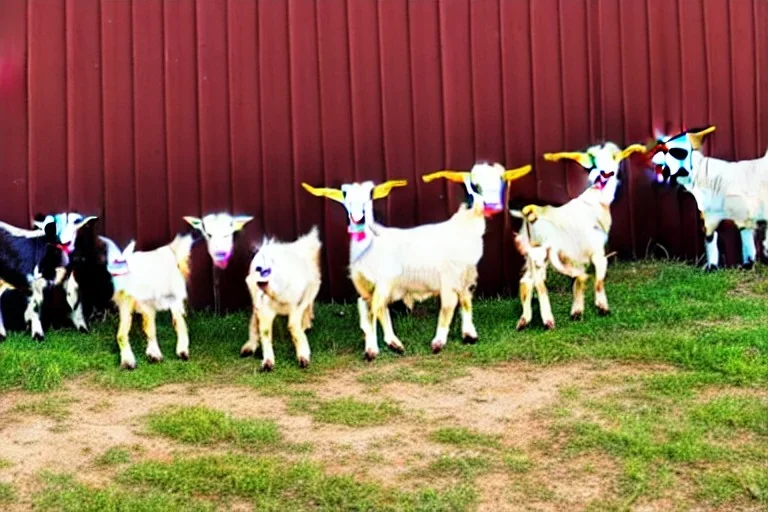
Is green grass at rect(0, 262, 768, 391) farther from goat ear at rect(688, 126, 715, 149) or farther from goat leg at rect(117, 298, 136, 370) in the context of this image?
goat ear at rect(688, 126, 715, 149)

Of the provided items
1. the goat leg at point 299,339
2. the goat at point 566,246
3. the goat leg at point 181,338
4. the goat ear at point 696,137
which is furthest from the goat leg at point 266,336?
the goat ear at point 696,137

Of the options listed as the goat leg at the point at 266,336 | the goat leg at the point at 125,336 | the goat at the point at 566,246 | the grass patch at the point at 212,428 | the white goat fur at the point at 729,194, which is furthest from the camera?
the white goat fur at the point at 729,194

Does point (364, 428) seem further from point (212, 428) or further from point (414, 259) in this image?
point (414, 259)

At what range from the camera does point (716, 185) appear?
8.23 meters

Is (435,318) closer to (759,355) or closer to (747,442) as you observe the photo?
(759,355)

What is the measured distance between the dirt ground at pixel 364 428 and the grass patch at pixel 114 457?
0.14 ft

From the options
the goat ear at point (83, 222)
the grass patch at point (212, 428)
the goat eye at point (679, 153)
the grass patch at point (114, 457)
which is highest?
the goat eye at point (679, 153)

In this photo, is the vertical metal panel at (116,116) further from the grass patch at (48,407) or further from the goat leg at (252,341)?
the grass patch at (48,407)

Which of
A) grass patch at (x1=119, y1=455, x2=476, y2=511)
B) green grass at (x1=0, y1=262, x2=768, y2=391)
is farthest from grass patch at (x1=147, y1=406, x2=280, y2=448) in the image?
green grass at (x1=0, y1=262, x2=768, y2=391)

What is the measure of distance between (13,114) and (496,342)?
394 cm

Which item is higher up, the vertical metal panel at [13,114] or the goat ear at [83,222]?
the vertical metal panel at [13,114]

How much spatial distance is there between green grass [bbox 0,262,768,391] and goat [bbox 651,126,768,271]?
382mm

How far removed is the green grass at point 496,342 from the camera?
627cm

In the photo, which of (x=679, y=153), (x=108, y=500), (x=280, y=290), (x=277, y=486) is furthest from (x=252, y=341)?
(x=679, y=153)
